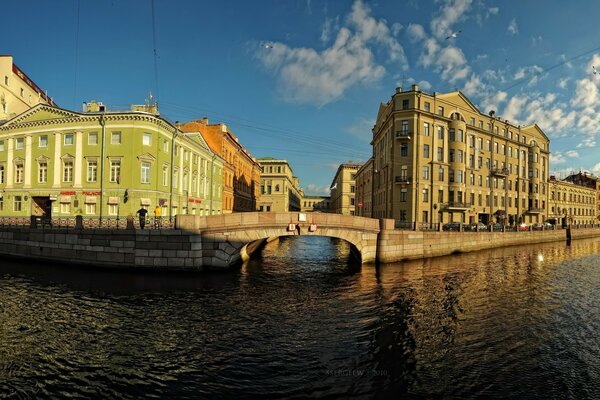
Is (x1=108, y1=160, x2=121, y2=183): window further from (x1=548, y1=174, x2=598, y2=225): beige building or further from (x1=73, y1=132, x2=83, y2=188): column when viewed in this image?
(x1=548, y1=174, x2=598, y2=225): beige building

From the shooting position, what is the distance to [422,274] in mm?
22891

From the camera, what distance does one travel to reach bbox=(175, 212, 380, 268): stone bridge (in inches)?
842

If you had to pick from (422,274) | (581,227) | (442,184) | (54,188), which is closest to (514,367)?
(422,274)

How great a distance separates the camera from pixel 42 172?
113 feet

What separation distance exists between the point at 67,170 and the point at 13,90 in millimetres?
34027

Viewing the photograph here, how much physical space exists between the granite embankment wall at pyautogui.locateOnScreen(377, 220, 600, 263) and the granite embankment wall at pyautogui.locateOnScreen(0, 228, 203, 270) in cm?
1502

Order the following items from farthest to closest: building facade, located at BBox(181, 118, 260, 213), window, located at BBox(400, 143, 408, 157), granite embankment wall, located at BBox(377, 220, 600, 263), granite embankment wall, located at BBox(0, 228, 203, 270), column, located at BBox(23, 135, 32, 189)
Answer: building facade, located at BBox(181, 118, 260, 213)
window, located at BBox(400, 143, 408, 157)
column, located at BBox(23, 135, 32, 189)
granite embankment wall, located at BBox(377, 220, 600, 263)
granite embankment wall, located at BBox(0, 228, 203, 270)

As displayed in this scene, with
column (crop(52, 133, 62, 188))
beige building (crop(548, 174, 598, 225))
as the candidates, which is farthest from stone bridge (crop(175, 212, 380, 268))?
beige building (crop(548, 174, 598, 225))

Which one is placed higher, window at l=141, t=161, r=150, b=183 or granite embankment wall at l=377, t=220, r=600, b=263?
window at l=141, t=161, r=150, b=183

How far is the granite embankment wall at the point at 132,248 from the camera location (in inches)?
828

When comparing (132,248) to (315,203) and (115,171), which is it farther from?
(315,203)

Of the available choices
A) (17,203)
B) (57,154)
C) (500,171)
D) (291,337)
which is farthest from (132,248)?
(500,171)

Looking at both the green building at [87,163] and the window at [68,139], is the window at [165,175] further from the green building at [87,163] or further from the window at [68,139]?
the window at [68,139]

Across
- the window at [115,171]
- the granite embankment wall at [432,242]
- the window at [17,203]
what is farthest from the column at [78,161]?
the granite embankment wall at [432,242]
